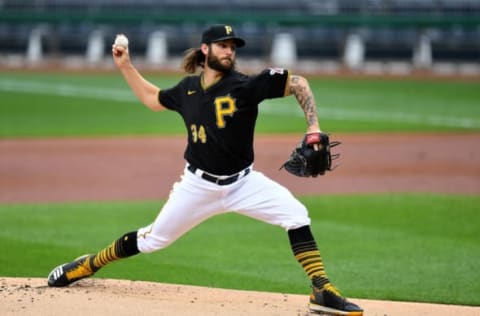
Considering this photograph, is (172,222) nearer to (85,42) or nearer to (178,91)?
(178,91)

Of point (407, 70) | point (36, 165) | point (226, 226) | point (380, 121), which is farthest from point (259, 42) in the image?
point (226, 226)

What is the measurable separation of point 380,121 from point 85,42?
16365 mm

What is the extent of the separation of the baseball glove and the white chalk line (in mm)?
14081

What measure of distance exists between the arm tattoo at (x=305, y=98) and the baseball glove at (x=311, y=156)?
114 mm

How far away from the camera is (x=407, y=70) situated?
32406 mm

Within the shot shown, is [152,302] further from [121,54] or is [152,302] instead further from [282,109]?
[282,109]

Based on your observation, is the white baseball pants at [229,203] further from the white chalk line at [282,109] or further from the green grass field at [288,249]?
the white chalk line at [282,109]

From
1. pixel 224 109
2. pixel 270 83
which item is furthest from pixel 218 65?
pixel 270 83

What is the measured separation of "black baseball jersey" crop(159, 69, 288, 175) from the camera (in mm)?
6449

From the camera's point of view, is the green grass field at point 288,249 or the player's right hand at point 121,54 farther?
the green grass field at point 288,249

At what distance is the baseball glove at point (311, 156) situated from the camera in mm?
6348

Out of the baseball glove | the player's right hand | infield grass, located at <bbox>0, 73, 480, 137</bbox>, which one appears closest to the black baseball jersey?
the baseball glove

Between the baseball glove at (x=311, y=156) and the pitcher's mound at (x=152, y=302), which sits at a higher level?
the baseball glove at (x=311, y=156)

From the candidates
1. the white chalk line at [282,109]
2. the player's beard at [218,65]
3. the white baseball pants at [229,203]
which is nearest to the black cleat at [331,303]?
the white baseball pants at [229,203]
